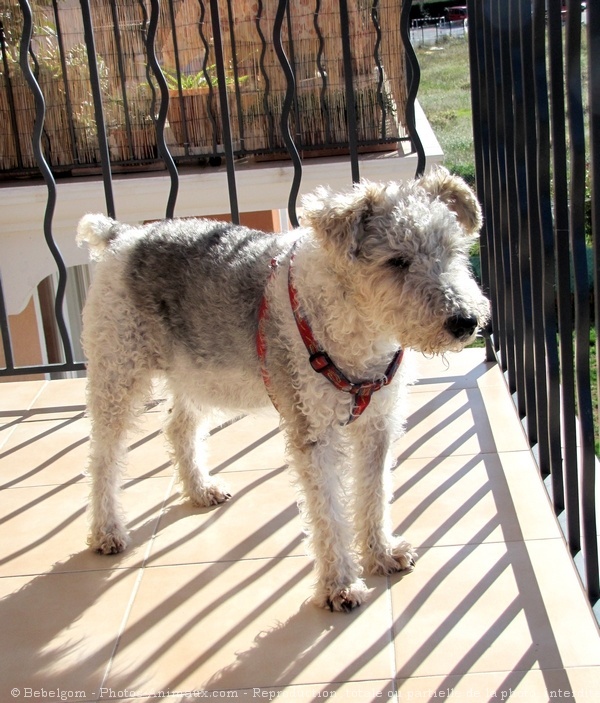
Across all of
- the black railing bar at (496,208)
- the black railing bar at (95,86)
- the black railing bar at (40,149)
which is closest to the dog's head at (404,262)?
the black railing bar at (496,208)

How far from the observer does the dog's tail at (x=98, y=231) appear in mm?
2918

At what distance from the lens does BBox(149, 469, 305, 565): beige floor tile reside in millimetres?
2736

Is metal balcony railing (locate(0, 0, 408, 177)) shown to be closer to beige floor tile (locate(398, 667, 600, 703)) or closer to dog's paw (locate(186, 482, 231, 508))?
dog's paw (locate(186, 482, 231, 508))

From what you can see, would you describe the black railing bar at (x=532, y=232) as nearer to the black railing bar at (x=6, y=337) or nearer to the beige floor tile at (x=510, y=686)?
the beige floor tile at (x=510, y=686)

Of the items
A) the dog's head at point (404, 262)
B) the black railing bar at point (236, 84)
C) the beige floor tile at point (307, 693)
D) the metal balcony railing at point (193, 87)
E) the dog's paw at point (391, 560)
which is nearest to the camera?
the beige floor tile at point (307, 693)

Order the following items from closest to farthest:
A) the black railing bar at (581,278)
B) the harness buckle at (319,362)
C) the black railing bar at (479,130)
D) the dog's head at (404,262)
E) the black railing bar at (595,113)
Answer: the black railing bar at (595,113)
the black railing bar at (581,278)
the dog's head at (404,262)
the harness buckle at (319,362)
the black railing bar at (479,130)

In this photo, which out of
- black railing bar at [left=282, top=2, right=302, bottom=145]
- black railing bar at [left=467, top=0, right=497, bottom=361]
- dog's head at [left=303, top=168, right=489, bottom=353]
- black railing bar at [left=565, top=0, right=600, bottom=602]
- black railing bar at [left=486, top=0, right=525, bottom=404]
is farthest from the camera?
black railing bar at [left=282, top=2, right=302, bottom=145]

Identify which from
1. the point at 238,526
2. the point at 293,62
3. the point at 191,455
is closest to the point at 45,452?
the point at 191,455

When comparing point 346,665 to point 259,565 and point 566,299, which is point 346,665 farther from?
point 566,299

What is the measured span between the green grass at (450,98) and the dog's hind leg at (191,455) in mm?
7899

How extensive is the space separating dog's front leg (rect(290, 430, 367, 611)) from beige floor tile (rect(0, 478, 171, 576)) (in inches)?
26.2

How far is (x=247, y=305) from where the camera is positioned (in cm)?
261

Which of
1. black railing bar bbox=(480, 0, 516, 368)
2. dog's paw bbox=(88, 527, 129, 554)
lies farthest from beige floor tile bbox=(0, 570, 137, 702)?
black railing bar bbox=(480, 0, 516, 368)

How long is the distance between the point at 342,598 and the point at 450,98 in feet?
37.9
